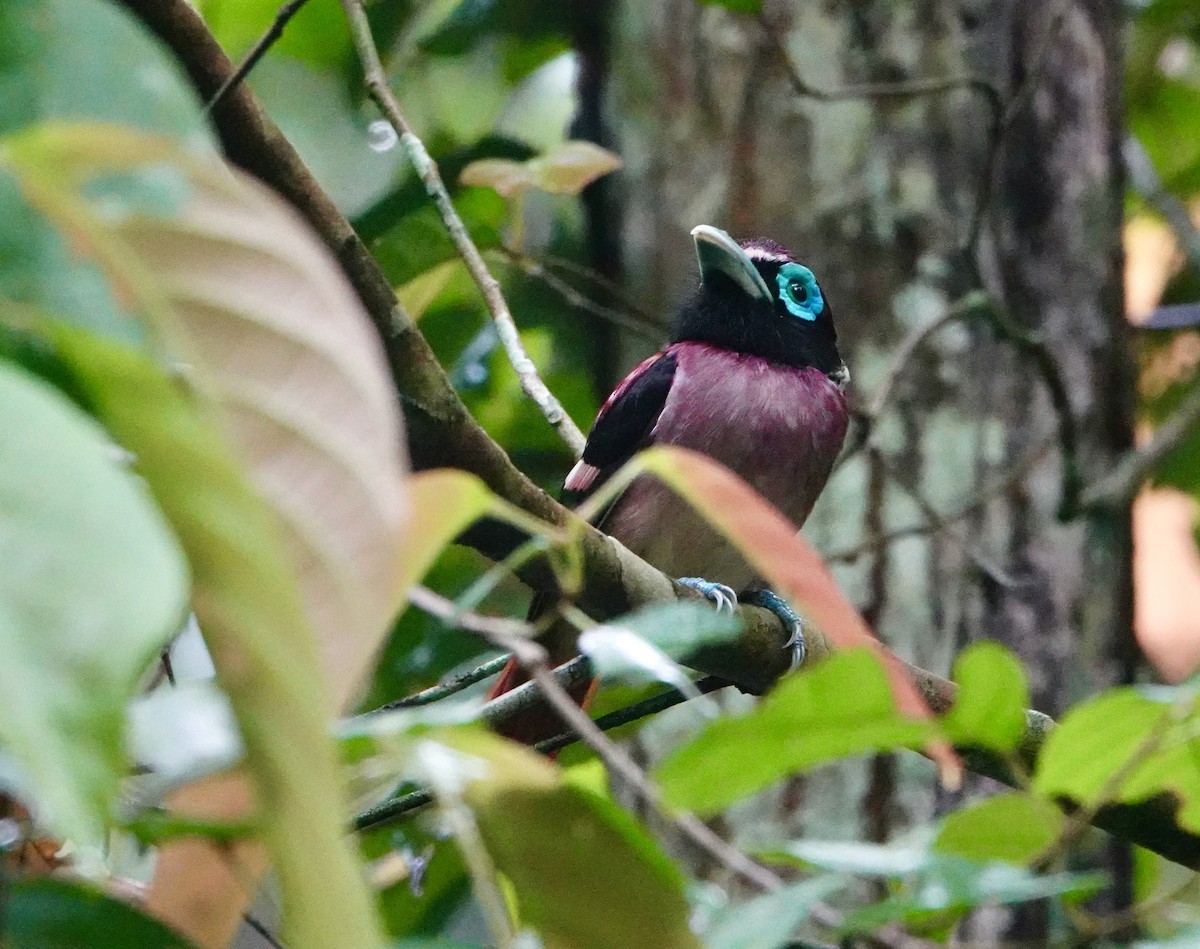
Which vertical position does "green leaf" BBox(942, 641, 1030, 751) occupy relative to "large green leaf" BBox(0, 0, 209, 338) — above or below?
below

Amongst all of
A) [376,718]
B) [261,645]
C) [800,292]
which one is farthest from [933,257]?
[261,645]

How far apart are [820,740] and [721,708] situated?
225 centimetres

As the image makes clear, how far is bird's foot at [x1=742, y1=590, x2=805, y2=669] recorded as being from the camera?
2.15 metres

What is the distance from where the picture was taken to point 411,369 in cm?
141

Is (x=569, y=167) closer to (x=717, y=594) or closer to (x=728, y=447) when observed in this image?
(x=728, y=447)

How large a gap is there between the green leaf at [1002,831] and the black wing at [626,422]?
5.89 ft

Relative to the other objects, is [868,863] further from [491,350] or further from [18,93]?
[491,350]

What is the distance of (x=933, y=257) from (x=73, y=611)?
295 cm

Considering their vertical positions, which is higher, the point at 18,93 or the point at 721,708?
the point at 18,93

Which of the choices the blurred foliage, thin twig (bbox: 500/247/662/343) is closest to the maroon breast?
thin twig (bbox: 500/247/662/343)

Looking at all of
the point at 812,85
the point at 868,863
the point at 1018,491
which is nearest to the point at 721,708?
the point at 1018,491

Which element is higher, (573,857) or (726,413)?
(573,857)

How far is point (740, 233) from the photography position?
3.32 m

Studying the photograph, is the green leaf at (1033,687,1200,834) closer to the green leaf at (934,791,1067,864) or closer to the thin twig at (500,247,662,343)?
the green leaf at (934,791,1067,864)
